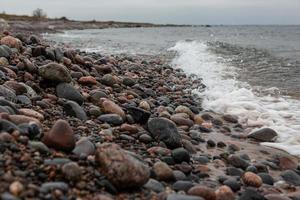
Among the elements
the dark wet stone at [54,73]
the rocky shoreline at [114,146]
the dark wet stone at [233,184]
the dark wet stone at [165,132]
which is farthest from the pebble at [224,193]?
the dark wet stone at [54,73]

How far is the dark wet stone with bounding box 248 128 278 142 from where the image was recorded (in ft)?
17.7

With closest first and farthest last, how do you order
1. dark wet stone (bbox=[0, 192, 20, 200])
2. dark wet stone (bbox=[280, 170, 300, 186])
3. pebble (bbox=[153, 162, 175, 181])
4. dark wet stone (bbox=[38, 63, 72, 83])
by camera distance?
dark wet stone (bbox=[0, 192, 20, 200]), pebble (bbox=[153, 162, 175, 181]), dark wet stone (bbox=[280, 170, 300, 186]), dark wet stone (bbox=[38, 63, 72, 83])

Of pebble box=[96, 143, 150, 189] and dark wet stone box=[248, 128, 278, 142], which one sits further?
dark wet stone box=[248, 128, 278, 142]

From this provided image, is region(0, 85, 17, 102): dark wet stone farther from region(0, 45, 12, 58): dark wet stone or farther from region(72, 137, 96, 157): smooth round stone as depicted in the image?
region(0, 45, 12, 58): dark wet stone

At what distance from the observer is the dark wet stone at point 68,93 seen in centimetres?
498

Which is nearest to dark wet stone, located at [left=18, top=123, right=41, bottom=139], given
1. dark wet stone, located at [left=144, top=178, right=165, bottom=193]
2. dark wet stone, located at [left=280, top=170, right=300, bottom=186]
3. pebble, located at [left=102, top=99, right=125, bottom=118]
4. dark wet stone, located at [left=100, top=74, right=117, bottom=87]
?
dark wet stone, located at [left=144, top=178, right=165, bottom=193]

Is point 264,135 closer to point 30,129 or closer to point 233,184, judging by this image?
point 233,184

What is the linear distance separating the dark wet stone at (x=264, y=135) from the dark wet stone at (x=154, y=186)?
105 inches

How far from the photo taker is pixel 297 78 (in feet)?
36.2

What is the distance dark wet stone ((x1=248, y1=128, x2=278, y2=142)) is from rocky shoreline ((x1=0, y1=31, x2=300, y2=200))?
0.01 metres

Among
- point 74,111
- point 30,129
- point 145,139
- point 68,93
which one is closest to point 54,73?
point 68,93

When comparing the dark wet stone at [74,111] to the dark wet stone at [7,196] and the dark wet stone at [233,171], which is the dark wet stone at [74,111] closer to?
the dark wet stone at [233,171]

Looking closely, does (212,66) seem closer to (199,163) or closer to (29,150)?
(199,163)

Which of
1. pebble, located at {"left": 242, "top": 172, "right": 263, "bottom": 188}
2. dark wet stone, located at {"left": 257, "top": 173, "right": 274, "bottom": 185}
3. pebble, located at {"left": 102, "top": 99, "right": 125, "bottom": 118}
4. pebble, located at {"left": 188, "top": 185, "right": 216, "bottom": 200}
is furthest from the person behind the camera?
pebble, located at {"left": 102, "top": 99, "right": 125, "bottom": 118}
